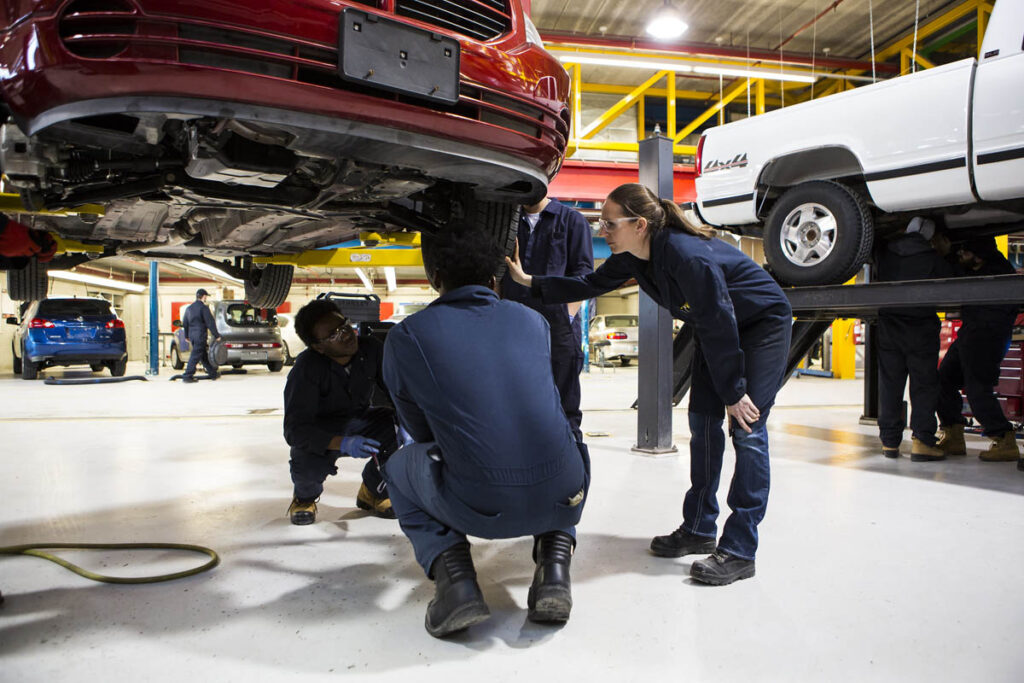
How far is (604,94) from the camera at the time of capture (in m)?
11.4

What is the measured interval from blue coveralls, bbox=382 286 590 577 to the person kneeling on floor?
0.68m

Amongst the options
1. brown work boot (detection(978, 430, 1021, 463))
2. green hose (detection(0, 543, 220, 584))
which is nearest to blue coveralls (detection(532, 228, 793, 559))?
green hose (detection(0, 543, 220, 584))

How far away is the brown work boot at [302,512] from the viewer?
7.55 feet

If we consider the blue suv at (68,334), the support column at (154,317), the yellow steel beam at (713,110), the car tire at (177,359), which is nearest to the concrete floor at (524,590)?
the yellow steel beam at (713,110)

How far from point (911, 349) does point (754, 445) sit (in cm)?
225

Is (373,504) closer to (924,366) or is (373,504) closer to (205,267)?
(924,366)

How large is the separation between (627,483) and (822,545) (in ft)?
3.39

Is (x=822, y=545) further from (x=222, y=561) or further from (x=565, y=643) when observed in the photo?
(x=222, y=561)

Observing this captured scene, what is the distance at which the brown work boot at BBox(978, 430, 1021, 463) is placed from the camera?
3529mm

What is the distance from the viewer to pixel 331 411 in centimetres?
235

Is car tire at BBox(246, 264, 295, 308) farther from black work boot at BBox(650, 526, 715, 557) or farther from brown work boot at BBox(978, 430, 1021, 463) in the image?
brown work boot at BBox(978, 430, 1021, 463)

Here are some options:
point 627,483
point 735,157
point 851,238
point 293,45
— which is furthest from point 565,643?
point 735,157

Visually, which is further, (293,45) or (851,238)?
(851,238)

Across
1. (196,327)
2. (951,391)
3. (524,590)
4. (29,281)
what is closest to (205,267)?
(29,281)
